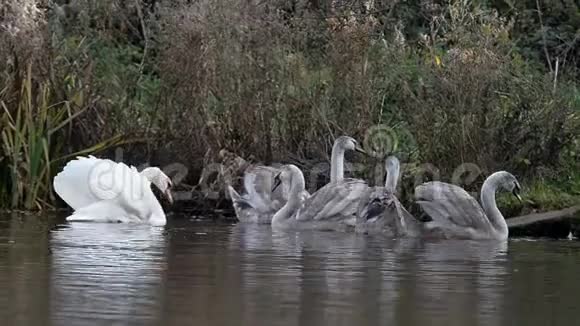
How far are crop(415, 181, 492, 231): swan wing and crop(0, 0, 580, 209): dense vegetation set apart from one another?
146cm

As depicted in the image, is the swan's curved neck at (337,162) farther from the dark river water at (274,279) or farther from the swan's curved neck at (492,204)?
the dark river water at (274,279)

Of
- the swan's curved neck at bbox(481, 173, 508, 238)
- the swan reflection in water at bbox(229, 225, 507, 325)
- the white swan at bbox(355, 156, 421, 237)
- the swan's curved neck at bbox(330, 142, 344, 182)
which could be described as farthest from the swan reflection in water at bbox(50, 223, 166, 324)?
the swan's curved neck at bbox(481, 173, 508, 238)

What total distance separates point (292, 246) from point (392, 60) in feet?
17.9

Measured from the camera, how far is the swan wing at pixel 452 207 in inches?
560

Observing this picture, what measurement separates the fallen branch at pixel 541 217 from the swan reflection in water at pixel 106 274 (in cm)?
342

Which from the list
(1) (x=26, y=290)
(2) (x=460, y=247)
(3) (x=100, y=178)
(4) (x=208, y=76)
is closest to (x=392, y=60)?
(4) (x=208, y=76)

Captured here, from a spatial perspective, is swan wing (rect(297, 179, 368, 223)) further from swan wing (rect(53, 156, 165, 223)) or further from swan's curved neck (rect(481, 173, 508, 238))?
swan wing (rect(53, 156, 165, 223))

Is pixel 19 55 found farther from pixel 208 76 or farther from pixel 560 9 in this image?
pixel 560 9

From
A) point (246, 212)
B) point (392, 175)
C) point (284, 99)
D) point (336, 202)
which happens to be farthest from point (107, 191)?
point (392, 175)

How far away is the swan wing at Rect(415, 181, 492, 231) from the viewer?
1423 cm

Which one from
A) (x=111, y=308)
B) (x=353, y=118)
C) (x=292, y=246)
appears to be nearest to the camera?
(x=111, y=308)

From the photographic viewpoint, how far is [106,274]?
31.1ft

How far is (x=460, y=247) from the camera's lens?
43.1 feet

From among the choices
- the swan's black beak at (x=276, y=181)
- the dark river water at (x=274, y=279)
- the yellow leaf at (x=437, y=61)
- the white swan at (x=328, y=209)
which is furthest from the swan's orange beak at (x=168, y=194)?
the yellow leaf at (x=437, y=61)
